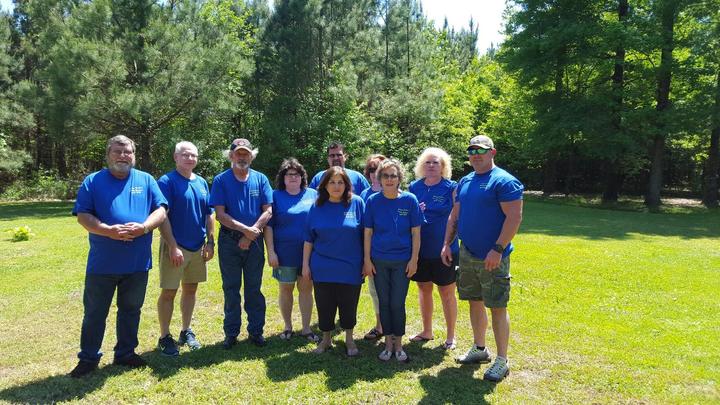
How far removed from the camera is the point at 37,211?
16203mm

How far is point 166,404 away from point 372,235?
204 cm

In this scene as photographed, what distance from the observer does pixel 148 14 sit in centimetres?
1648

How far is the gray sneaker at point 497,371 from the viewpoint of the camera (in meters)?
3.71

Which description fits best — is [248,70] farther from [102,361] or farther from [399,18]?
[102,361]

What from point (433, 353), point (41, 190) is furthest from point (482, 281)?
point (41, 190)

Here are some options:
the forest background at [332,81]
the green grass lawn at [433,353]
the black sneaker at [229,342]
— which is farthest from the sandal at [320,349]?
the forest background at [332,81]

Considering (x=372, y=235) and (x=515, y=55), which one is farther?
(x=515, y=55)

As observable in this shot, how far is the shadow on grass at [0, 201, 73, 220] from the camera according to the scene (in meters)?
15.0

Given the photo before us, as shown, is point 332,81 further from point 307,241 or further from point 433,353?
point 433,353

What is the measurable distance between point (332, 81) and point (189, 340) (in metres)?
15.7

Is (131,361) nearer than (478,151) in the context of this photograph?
No

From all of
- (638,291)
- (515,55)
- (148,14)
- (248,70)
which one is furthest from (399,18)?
(638,291)

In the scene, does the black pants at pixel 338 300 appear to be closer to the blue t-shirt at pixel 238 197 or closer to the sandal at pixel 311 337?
the sandal at pixel 311 337

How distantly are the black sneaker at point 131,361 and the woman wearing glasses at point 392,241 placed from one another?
6.82 ft
